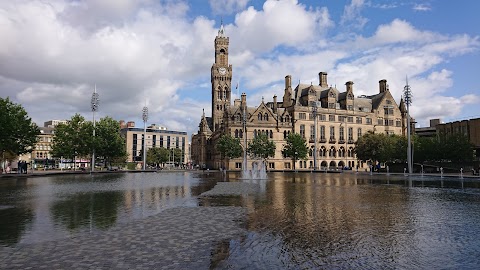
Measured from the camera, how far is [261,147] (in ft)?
313

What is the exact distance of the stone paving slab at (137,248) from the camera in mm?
9133

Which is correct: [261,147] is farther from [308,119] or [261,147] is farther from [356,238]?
[356,238]

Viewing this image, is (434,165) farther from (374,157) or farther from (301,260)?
(301,260)

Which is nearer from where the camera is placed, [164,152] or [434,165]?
[434,165]

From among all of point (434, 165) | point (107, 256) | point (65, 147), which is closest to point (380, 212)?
point (107, 256)

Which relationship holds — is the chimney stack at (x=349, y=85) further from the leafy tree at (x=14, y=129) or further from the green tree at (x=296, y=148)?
the leafy tree at (x=14, y=129)

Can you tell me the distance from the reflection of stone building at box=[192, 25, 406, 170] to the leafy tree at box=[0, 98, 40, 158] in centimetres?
5325

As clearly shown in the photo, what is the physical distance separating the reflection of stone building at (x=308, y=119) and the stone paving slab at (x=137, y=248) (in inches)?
3411

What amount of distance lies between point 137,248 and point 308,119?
104 meters

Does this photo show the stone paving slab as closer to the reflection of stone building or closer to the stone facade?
the reflection of stone building

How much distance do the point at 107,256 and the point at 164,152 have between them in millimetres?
163171

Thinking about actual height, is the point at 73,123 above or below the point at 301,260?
above

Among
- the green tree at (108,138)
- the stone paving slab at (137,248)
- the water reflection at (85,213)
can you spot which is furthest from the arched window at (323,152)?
the stone paving slab at (137,248)

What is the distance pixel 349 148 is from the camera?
116000mm
